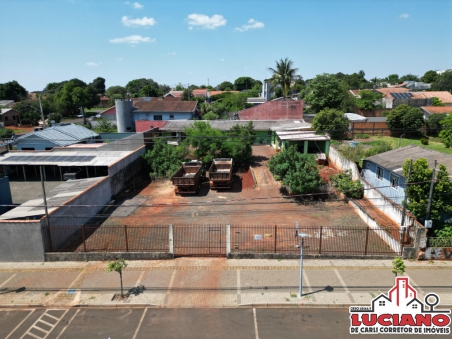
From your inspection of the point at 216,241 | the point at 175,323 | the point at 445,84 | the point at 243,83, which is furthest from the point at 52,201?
the point at 243,83

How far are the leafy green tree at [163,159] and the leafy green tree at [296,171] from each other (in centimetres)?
919

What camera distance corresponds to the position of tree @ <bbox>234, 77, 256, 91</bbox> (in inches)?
5453

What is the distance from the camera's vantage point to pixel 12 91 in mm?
93500

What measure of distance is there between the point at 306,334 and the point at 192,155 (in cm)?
2301

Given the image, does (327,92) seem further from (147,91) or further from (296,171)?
(147,91)

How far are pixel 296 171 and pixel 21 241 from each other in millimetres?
16943

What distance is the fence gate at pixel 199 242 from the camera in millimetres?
16016

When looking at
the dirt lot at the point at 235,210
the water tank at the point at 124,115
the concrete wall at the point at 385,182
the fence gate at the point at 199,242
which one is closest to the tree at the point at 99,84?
the water tank at the point at 124,115

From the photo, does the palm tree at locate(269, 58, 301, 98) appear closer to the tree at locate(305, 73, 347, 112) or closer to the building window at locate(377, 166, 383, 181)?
the tree at locate(305, 73, 347, 112)

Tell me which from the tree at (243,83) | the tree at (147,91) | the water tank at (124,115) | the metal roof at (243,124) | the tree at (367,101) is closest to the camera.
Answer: the metal roof at (243,124)

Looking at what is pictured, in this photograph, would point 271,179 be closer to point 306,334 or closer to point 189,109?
point 306,334

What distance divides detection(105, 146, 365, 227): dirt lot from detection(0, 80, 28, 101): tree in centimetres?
8937

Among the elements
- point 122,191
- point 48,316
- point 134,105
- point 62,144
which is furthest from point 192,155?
point 134,105

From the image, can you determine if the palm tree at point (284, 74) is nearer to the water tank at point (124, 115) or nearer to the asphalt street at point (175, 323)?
the water tank at point (124, 115)
